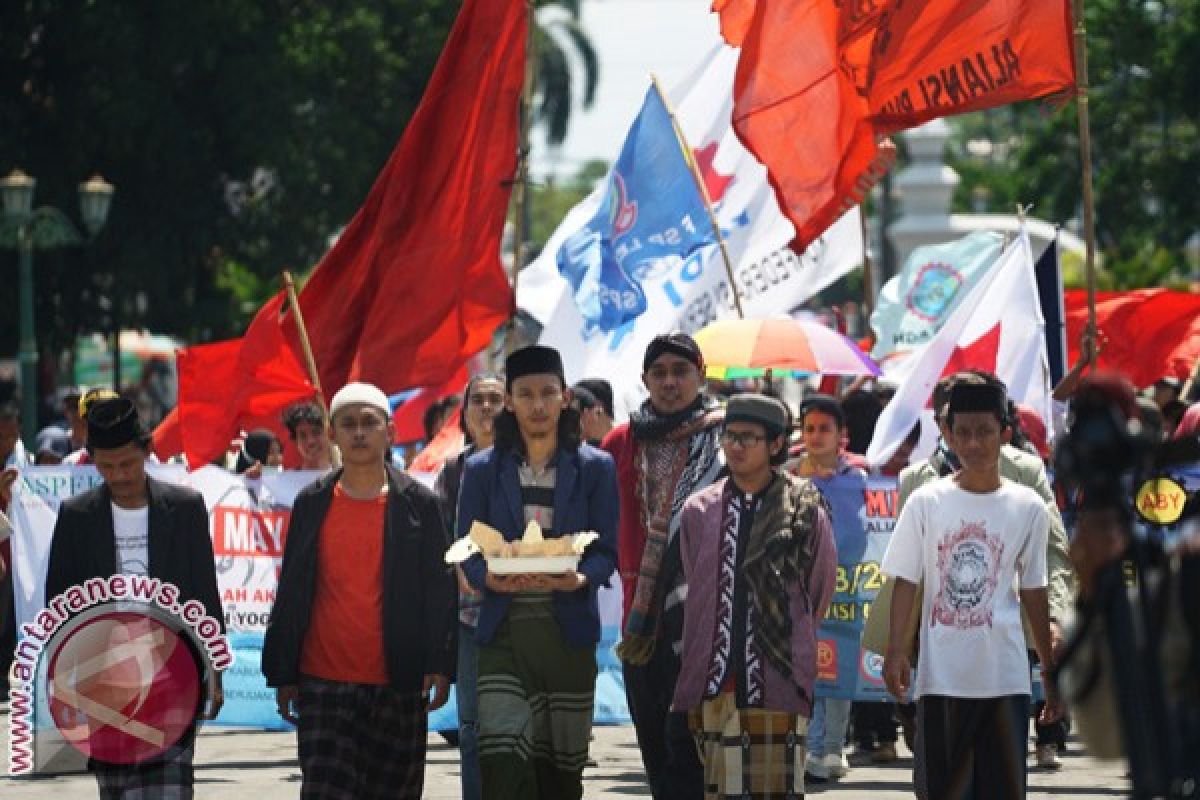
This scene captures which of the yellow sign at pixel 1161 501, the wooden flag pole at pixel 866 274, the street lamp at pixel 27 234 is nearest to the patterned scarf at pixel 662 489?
the yellow sign at pixel 1161 501

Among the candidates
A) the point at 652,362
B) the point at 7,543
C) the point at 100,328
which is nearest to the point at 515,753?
the point at 652,362

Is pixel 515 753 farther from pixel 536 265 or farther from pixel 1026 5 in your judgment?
pixel 536 265

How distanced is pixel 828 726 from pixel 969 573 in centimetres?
412

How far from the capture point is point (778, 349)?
14.8 meters

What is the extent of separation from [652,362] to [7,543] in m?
6.15

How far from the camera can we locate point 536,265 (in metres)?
19.9

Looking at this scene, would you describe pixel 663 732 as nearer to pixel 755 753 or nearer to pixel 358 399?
pixel 755 753

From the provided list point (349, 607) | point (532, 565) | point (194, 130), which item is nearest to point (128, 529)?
point (349, 607)

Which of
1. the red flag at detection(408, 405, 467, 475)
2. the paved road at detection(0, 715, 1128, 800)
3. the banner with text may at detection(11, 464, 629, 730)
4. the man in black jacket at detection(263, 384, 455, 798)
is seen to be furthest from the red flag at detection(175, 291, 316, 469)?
the man in black jacket at detection(263, 384, 455, 798)

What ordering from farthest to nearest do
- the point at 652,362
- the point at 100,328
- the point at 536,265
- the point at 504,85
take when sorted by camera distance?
the point at 100,328, the point at 536,265, the point at 504,85, the point at 652,362

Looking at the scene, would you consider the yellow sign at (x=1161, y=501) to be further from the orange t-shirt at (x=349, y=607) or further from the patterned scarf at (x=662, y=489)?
the orange t-shirt at (x=349, y=607)

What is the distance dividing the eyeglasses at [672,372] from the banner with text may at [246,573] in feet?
12.6

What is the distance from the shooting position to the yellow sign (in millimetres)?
7281

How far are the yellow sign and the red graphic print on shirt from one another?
890 mm
